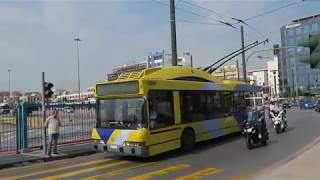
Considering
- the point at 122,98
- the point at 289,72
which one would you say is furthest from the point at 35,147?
the point at 289,72

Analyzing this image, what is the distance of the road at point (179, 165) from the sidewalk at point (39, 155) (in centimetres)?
57

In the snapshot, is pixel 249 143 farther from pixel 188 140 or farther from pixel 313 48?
pixel 313 48

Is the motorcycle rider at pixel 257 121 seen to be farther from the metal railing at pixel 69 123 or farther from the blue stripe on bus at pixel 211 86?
the metal railing at pixel 69 123

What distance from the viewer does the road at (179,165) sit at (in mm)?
12352

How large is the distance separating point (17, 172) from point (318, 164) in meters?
8.00

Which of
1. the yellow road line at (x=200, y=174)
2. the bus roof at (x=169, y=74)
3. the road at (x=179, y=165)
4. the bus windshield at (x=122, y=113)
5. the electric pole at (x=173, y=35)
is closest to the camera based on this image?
the yellow road line at (x=200, y=174)

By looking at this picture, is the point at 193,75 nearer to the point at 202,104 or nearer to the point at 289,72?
the point at 202,104

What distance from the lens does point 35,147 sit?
63.3 ft

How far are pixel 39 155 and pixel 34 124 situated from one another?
2031 millimetres

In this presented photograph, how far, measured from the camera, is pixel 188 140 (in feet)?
55.4

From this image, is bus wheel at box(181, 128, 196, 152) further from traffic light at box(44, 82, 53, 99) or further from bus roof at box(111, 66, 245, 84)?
traffic light at box(44, 82, 53, 99)

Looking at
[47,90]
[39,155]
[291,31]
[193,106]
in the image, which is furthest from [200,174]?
[291,31]

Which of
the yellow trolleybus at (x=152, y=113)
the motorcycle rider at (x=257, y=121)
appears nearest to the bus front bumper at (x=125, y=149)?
the yellow trolleybus at (x=152, y=113)

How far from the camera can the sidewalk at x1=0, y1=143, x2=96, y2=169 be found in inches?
620
